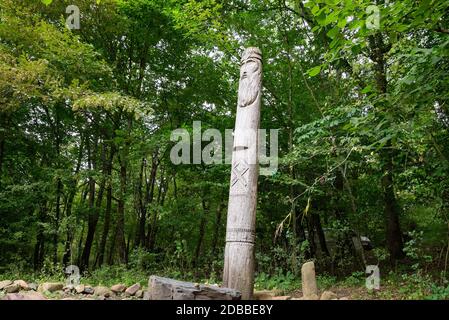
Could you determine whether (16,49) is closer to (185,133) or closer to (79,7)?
(79,7)

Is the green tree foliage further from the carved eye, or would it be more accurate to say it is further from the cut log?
the cut log

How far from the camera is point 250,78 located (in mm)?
5059

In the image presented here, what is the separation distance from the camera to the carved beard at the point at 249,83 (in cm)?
495

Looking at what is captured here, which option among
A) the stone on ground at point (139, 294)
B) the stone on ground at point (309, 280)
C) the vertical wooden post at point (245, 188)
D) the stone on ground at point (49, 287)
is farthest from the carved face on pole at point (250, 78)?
the stone on ground at point (49, 287)

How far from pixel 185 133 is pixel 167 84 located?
346 centimetres

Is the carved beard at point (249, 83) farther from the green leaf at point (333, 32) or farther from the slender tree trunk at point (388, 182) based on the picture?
the slender tree trunk at point (388, 182)

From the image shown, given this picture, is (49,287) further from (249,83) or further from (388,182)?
(388,182)

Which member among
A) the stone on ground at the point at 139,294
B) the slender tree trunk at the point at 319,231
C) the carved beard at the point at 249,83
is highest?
the carved beard at the point at 249,83

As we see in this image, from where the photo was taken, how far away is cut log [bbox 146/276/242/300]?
3.75m

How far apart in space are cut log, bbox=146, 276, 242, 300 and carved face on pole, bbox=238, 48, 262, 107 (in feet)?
7.82

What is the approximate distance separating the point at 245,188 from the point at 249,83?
1452 mm

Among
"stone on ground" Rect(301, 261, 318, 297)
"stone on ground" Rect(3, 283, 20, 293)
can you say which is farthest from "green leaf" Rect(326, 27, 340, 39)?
"stone on ground" Rect(3, 283, 20, 293)

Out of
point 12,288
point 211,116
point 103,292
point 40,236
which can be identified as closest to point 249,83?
point 103,292
